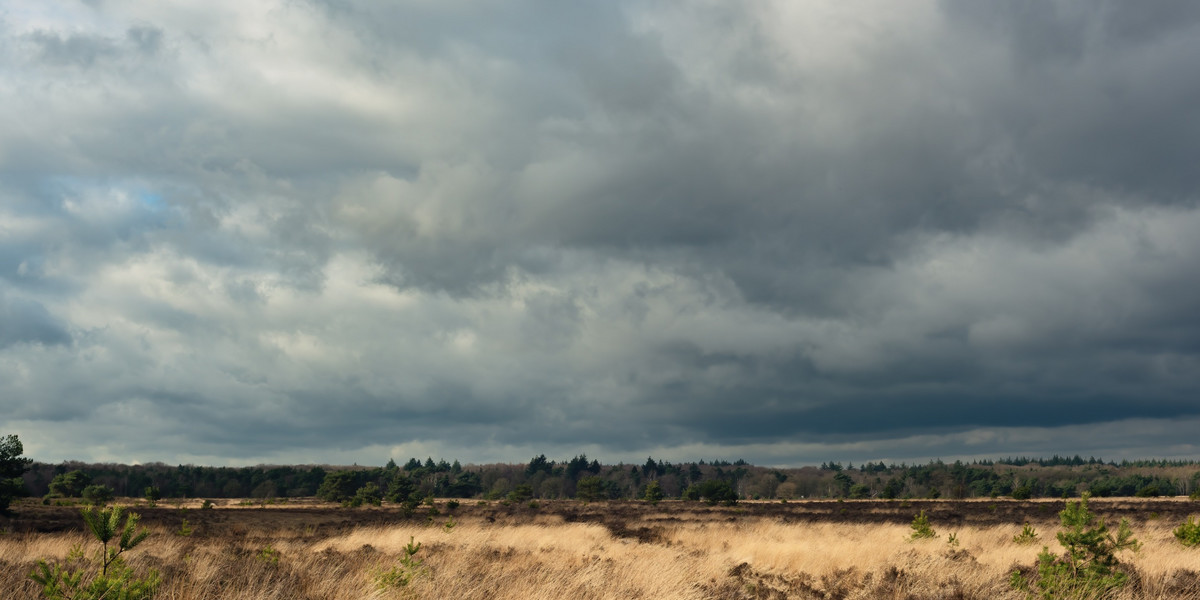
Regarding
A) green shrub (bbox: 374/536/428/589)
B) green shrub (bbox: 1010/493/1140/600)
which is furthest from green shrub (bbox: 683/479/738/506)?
green shrub (bbox: 374/536/428/589)

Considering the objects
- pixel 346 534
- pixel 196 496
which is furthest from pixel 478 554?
pixel 196 496

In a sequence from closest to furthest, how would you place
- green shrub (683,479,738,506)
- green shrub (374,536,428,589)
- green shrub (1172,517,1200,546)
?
1. green shrub (374,536,428,589)
2. green shrub (1172,517,1200,546)
3. green shrub (683,479,738,506)

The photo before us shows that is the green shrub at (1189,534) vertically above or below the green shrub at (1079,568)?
below

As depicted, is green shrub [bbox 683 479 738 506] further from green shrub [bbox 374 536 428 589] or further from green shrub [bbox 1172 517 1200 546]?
green shrub [bbox 374 536 428 589]

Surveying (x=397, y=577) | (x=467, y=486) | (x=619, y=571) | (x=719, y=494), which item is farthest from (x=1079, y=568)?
(x=467, y=486)

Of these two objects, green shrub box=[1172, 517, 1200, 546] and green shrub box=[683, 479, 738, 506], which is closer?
green shrub box=[1172, 517, 1200, 546]

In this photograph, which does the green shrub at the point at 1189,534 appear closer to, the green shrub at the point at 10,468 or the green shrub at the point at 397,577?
the green shrub at the point at 397,577

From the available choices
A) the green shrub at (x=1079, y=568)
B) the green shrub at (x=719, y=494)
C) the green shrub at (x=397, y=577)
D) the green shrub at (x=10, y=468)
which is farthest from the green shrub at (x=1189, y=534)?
the green shrub at (x=719, y=494)

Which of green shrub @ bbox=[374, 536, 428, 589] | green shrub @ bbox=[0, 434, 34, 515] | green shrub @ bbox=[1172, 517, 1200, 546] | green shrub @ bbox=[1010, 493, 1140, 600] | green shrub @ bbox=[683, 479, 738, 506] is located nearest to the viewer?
green shrub @ bbox=[374, 536, 428, 589]

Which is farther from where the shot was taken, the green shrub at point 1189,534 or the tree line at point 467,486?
the tree line at point 467,486

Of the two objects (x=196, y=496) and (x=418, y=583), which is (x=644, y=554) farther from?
(x=196, y=496)

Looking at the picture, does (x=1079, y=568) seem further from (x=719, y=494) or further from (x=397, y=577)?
(x=719, y=494)

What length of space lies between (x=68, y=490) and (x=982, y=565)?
11876cm

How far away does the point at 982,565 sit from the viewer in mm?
19922
